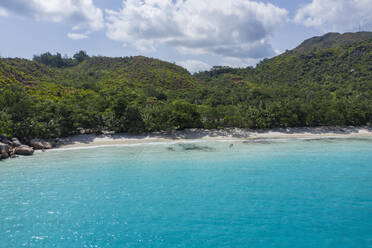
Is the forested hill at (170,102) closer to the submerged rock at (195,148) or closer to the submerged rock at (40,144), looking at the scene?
the submerged rock at (40,144)

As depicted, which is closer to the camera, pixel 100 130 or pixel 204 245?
pixel 204 245

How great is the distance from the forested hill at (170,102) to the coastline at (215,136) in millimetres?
1258

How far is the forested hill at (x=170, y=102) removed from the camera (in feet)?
113

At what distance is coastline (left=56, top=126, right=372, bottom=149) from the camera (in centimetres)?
3484

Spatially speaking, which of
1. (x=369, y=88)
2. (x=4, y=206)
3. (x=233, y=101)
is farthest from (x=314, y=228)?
(x=369, y=88)

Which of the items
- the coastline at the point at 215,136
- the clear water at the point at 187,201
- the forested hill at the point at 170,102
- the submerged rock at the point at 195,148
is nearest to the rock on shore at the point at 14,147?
the forested hill at the point at 170,102

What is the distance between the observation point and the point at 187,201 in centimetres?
1550

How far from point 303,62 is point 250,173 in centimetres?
9381

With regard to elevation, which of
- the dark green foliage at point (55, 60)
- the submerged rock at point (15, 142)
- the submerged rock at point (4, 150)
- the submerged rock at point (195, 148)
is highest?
the dark green foliage at point (55, 60)

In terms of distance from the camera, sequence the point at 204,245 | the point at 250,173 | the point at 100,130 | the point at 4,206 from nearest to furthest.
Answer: the point at 204,245, the point at 4,206, the point at 250,173, the point at 100,130

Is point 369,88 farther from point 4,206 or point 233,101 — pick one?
point 4,206

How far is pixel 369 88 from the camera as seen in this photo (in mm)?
68938

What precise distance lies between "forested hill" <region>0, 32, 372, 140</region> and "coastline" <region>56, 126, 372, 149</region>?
1258 mm

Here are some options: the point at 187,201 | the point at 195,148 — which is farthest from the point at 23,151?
the point at 187,201
